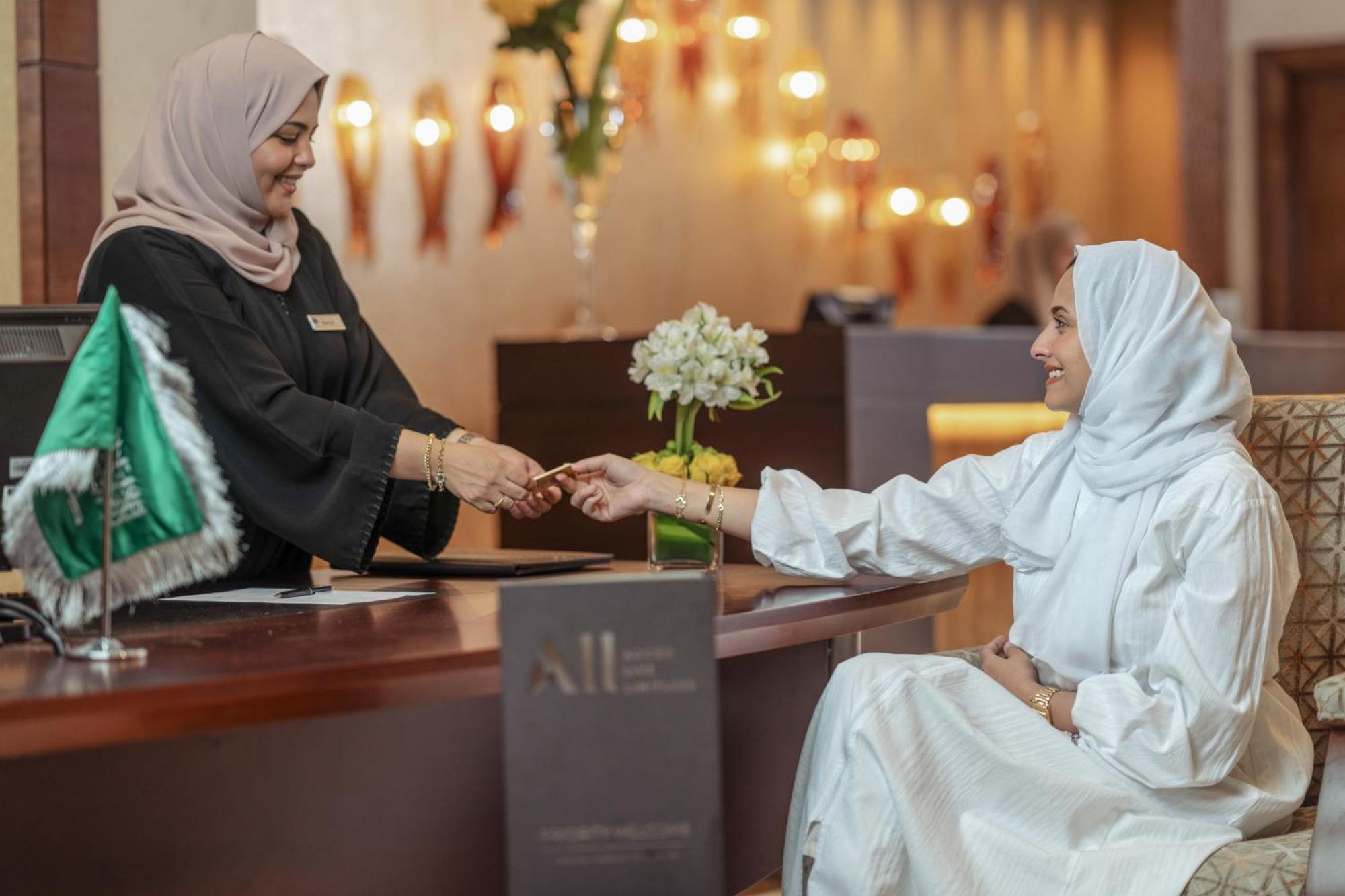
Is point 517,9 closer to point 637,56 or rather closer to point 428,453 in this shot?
point 637,56

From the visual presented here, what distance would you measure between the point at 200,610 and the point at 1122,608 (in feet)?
4.19

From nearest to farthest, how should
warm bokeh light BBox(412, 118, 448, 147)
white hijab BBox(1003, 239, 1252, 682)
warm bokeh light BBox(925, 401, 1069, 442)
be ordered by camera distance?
1. white hijab BBox(1003, 239, 1252, 682)
2. warm bokeh light BBox(925, 401, 1069, 442)
3. warm bokeh light BBox(412, 118, 448, 147)

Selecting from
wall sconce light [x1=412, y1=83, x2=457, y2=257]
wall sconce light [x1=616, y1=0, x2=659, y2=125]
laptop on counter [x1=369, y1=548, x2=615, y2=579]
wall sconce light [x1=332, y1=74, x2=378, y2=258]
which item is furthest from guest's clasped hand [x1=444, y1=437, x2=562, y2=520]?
wall sconce light [x1=616, y1=0, x2=659, y2=125]

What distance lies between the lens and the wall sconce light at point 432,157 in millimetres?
5613

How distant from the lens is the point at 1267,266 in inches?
383

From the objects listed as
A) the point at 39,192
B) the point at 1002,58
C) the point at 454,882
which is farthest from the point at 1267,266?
the point at 454,882

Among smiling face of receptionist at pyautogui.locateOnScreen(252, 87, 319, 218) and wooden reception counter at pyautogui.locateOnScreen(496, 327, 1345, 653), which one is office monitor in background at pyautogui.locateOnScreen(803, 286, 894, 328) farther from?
smiling face of receptionist at pyautogui.locateOnScreen(252, 87, 319, 218)

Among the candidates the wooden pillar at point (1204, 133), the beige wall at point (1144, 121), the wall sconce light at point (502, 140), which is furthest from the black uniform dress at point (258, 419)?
the beige wall at point (1144, 121)

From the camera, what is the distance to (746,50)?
281 inches

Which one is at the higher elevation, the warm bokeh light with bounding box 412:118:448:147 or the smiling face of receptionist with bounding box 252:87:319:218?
the warm bokeh light with bounding box 412:118:448:147

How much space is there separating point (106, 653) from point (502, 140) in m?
4.31

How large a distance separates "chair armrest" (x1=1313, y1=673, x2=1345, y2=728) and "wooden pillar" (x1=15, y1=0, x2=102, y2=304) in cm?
270

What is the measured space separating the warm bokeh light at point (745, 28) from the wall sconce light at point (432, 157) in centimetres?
182

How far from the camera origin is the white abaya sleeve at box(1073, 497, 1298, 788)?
2105 mm
